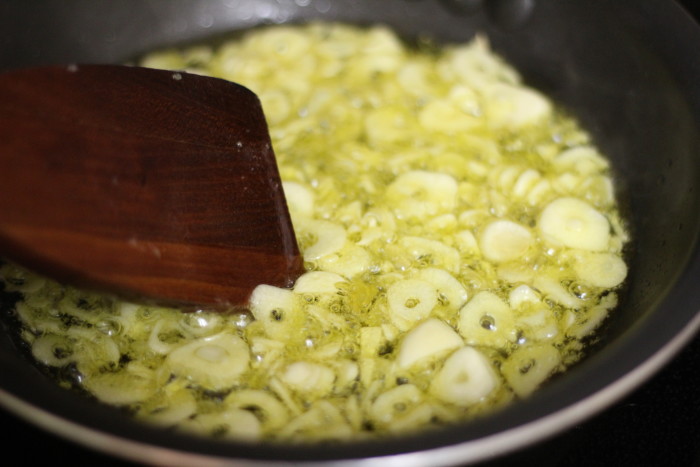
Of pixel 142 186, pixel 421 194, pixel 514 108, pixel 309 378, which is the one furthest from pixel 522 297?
pixel 142 186

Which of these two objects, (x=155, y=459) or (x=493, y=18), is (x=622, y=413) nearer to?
(x=155, y=459)

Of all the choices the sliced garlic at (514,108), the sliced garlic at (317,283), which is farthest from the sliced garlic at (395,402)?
the sliced garlic at (514,108)

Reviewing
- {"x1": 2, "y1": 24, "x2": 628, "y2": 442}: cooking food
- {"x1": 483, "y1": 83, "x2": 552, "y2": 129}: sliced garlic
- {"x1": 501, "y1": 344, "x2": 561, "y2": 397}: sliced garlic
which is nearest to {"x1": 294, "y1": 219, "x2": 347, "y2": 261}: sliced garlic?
{"x1": 2, "y1": 24, "x2": 628, "y2": 442}: cooking food

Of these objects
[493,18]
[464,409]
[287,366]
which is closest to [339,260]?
[287,366]

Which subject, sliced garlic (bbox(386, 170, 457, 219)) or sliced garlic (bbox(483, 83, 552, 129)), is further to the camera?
sliced garlic (bbox(483, 83, 552, 129))

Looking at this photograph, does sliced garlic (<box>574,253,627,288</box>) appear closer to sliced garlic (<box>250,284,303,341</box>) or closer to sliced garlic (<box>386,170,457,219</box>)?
sliced garlic (<box>386,170,457,219</box>)
